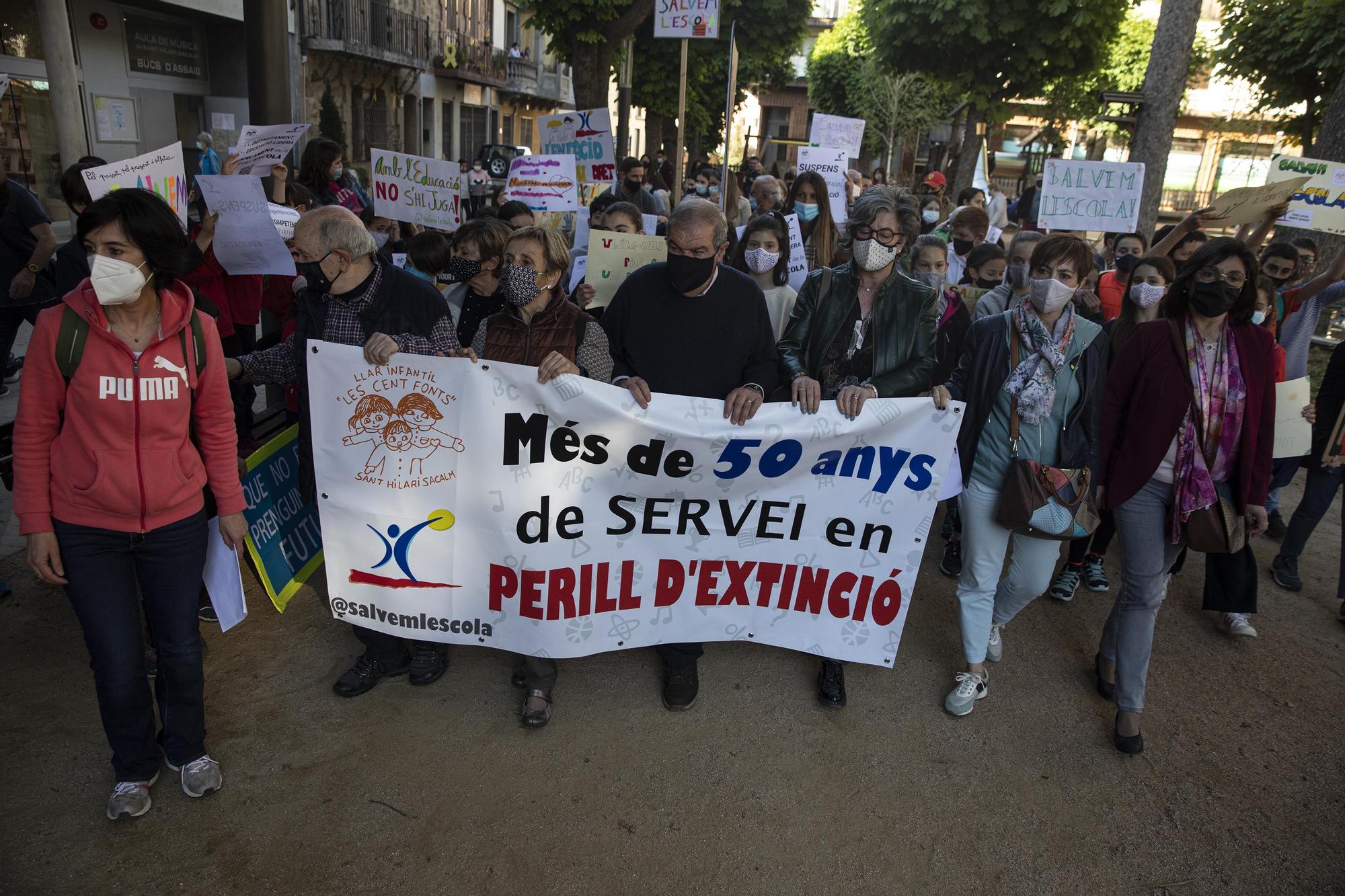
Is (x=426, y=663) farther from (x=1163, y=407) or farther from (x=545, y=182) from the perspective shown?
(x=545, y=182)

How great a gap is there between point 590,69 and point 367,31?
42.9 ft

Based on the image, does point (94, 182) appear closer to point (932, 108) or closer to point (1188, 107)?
point (932, 108)

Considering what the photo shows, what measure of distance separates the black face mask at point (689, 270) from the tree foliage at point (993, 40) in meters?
17.2

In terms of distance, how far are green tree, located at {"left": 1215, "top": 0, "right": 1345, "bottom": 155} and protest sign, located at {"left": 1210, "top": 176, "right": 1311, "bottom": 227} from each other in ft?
28.5

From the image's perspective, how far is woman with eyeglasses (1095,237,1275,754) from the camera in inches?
129

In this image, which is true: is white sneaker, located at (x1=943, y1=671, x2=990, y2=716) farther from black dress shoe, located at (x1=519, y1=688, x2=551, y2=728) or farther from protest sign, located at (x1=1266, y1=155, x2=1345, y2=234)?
protest sign, located at (x1=1266, y1=155, x2=1345, y2=234)

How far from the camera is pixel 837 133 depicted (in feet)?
33.1

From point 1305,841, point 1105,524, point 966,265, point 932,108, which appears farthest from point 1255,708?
point 932,108

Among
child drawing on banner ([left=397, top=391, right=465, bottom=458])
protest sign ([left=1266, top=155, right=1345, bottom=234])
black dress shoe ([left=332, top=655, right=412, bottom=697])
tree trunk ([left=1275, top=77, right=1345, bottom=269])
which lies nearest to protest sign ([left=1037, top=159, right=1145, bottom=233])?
protest sign ([left=1266, top=155, right=1345, bottom=234])

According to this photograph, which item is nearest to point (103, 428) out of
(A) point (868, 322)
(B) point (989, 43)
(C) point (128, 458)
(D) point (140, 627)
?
→ (C) point (128, 458)

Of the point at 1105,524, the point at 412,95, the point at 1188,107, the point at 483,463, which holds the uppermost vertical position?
the point at 1188,107

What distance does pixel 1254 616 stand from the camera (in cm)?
462

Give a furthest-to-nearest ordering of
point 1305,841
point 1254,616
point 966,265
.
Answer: point 966,265, point 1254,616, point 1305,841

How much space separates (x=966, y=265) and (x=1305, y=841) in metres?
3.75
